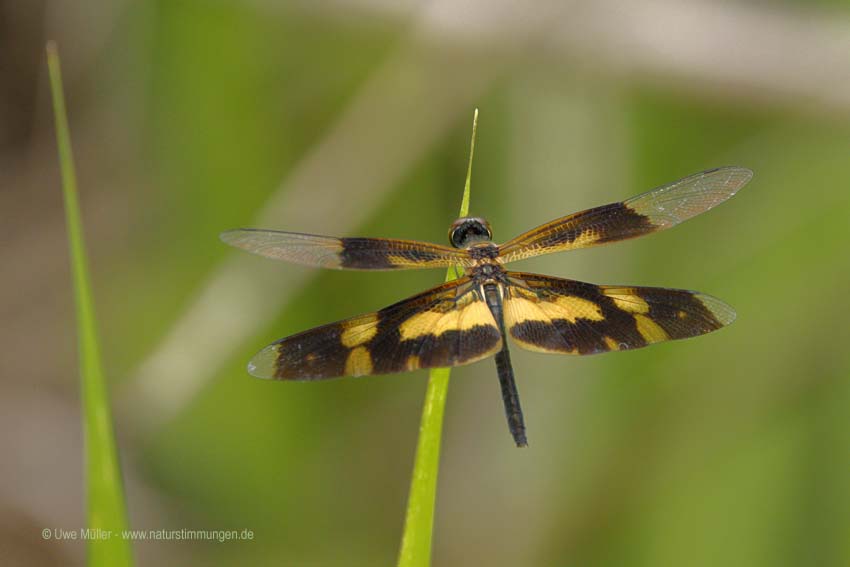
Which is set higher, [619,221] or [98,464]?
[619,221]

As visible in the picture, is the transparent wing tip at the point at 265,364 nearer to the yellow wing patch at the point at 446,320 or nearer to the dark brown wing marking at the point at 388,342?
the dark brown wing marking at the point at 388,342

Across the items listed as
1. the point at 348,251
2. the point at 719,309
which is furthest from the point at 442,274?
the point at 719,309

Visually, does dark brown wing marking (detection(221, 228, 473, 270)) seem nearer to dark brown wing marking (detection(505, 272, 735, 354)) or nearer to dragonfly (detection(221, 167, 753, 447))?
dragonfly (detection(221, 167, 753, 447))

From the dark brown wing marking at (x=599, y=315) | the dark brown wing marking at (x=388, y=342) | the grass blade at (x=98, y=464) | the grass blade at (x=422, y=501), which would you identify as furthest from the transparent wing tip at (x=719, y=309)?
the grass blade at (x=98, y=464)

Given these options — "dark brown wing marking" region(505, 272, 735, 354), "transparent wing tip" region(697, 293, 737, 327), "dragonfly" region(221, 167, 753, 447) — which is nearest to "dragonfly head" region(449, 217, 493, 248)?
"dragonfly" region(221, 167, 753, 447)

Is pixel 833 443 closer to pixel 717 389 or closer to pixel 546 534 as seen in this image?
pixel 717 389

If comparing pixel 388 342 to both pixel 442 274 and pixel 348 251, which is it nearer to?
pixel 348 251
